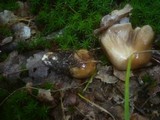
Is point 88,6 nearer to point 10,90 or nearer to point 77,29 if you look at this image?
point 77,29

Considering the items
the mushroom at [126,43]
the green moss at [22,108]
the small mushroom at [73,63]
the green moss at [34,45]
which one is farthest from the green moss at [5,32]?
the mushroom at [126,43]

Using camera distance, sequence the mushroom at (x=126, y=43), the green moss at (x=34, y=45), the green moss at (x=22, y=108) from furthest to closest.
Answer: the green moss at (x=34, y=45)
the mushroom at (x=126, y=43)
the green moss at (x=22, y=108)

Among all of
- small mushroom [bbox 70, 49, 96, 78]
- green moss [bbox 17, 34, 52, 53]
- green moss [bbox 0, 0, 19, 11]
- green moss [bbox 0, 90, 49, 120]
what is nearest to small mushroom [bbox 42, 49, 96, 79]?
small mushroom [bbox 70, 49, 96, 78]

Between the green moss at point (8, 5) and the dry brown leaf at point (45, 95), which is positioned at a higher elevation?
the green moss at point (8, 5)

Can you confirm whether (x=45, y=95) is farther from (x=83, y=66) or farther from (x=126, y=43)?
(x=126, y=43)

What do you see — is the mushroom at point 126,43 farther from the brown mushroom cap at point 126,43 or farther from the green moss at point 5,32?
the green moss at point 5,32

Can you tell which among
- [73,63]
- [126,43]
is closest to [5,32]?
[73,63]

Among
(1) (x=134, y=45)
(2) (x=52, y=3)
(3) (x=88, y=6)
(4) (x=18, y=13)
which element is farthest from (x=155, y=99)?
(4) (x=18, y=13)

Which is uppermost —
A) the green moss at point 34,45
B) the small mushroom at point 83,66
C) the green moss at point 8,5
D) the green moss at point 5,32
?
the green moss at point 8,5

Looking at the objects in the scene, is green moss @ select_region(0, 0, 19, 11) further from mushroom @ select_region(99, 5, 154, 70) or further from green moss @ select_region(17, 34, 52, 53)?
mushroom @ select_region(99, 5, 154, 70)
